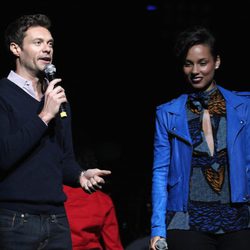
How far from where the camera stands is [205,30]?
8.56ft

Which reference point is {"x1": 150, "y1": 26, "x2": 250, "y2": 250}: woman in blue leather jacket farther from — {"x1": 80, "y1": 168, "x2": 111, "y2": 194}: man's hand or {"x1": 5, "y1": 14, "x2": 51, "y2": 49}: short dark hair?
{"x1": 5, "y1": 14, "x2": 51, "y2": 49}: short dark hair

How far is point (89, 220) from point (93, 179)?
857 millimetres

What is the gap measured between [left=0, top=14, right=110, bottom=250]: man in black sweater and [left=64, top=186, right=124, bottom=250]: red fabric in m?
0.69

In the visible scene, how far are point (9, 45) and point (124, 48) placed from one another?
11.8 ft

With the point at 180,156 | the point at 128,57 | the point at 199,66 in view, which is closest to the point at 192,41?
the point at 199,66

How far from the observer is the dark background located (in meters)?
5.54

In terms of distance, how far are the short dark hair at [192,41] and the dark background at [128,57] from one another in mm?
2714

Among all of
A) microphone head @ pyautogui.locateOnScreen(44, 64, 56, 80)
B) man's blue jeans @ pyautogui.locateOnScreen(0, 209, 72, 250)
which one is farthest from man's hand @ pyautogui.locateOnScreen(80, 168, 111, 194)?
→ microphone head @ pyautogui.locateOnScreen(44, 64, 56, 80)

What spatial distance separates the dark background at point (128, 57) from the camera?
218 inches

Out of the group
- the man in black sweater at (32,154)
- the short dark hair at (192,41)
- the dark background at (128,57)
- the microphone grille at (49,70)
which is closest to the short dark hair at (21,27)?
the man in black sweater at (32,154)

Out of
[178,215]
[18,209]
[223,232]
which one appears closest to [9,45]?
[18,209]

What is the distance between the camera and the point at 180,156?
2496 millimetres

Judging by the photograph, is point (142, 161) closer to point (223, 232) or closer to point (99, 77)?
point (99, 77)

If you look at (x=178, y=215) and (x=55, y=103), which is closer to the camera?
(x=55, y=103)
